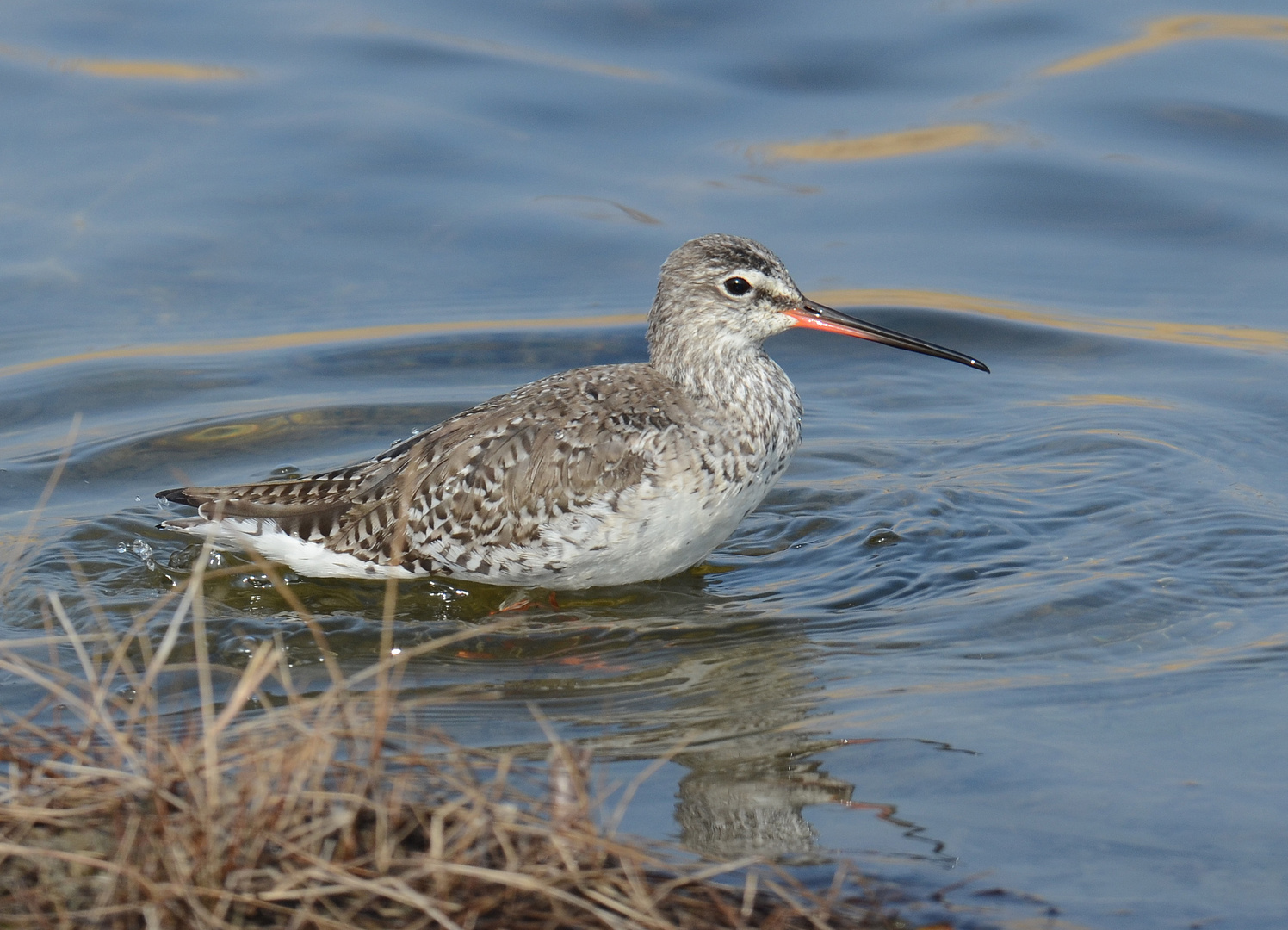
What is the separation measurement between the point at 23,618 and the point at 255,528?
1222mm

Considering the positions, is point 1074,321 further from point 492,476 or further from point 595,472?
point 492,476

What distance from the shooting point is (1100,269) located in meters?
11.6

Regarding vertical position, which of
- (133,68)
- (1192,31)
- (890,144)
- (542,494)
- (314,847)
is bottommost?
(314,847)

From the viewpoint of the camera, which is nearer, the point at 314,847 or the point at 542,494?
the point at 314,847

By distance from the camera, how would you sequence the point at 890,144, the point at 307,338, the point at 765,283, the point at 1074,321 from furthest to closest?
the point at 890,144 < the point at 1074,321 < the point at 307,338 < the point at 765,283

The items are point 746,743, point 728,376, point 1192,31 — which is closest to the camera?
point 746,743

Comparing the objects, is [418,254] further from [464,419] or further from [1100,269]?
[1100,269]

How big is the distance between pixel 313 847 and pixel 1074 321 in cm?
811

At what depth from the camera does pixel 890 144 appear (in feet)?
43.0

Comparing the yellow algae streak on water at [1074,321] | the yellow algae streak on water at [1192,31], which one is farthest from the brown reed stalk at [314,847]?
the yellow algae streak on water at [1192,31]

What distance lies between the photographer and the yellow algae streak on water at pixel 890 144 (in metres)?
13.0

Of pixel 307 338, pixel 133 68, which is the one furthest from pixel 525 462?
pixel 133 68

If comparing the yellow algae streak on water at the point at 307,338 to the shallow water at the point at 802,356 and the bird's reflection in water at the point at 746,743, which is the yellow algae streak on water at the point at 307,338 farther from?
the bird's reflection in water at the point at 746,743

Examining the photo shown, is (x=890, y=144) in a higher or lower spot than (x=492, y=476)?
higher
